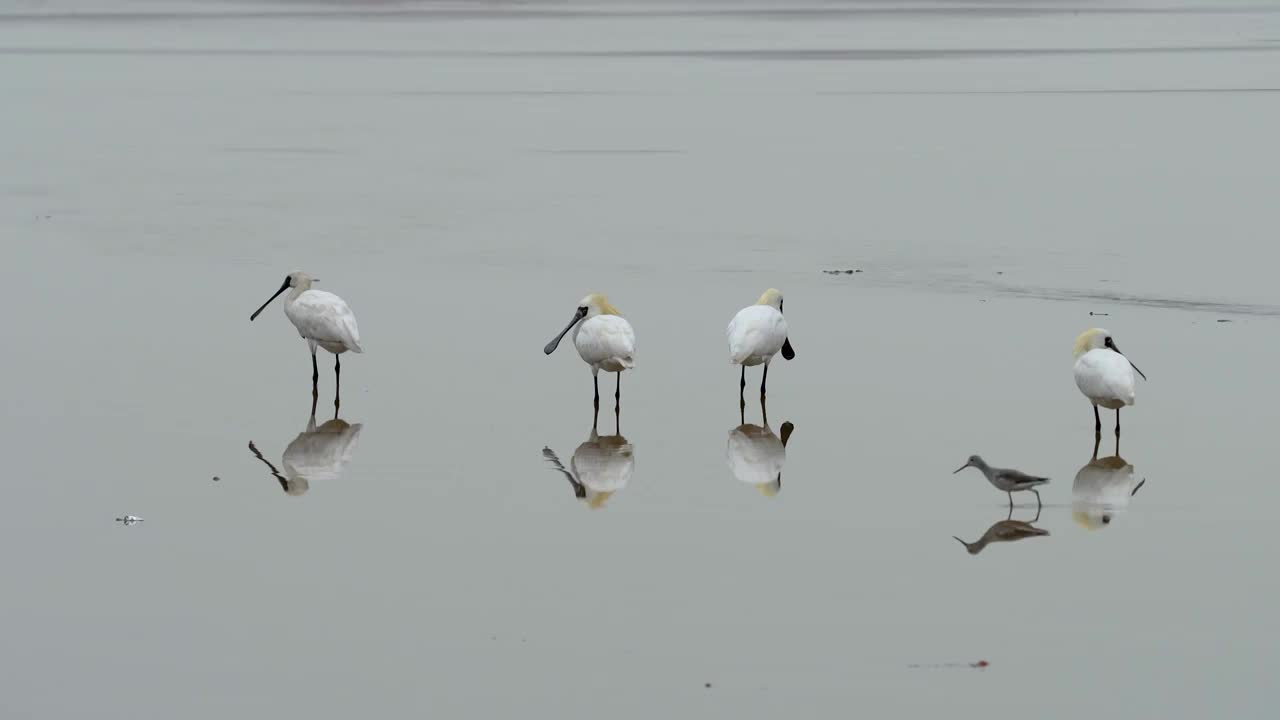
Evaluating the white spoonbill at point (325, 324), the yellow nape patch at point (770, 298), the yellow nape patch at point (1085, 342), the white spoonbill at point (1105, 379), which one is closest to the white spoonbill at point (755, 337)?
the yellow nape patch at point (770, 298)

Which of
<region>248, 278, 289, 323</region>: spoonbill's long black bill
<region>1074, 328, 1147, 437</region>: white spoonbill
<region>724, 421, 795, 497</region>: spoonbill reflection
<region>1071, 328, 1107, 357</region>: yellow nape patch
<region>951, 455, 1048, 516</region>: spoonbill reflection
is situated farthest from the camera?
<region>248, 278, 289, 323</region>: spoonbill's long black bill

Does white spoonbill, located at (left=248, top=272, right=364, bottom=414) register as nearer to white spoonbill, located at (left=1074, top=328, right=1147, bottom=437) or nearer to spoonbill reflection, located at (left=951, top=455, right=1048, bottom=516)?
white spoonbill, located at (left=1074, top=328, right=1147, bottom=437)

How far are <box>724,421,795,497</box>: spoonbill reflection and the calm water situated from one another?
0.24ft

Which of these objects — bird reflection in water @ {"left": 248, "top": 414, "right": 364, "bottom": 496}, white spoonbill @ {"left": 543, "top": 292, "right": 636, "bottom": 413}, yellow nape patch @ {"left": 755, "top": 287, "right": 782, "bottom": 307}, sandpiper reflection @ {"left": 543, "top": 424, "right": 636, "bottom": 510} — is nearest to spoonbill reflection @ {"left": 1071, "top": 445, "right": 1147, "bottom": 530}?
sandpiper reflection @ {"left": 543, "top": 424, "right": 636, "bottom": 510}

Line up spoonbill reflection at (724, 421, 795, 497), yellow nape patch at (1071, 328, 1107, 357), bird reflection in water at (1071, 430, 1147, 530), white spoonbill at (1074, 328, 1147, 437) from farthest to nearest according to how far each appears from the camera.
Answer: yellow nape patch at (1071, 328, 1107, 357)
white spoonbill at (1074, 328, 1147, 437)
spoonbill reflection at (724, 421, 795, 497)
bird reflection in water at (1071, 430, 1147, 530)

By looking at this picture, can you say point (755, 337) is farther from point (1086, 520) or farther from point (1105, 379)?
point (1086, 520)

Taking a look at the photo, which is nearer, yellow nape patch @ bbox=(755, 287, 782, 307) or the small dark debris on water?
the small dark debris on water

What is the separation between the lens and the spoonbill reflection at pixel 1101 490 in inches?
371

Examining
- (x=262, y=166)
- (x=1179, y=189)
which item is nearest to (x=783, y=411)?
(x=1179, y=189)

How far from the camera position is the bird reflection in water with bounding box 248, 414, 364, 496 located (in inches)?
404

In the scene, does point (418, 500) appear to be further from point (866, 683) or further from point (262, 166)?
point (262, 166)

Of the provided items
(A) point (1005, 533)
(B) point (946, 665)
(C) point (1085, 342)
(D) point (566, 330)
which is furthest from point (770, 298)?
(B) point (946, 665)

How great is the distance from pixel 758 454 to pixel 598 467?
0.89 metres

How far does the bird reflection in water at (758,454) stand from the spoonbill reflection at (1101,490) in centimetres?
147
